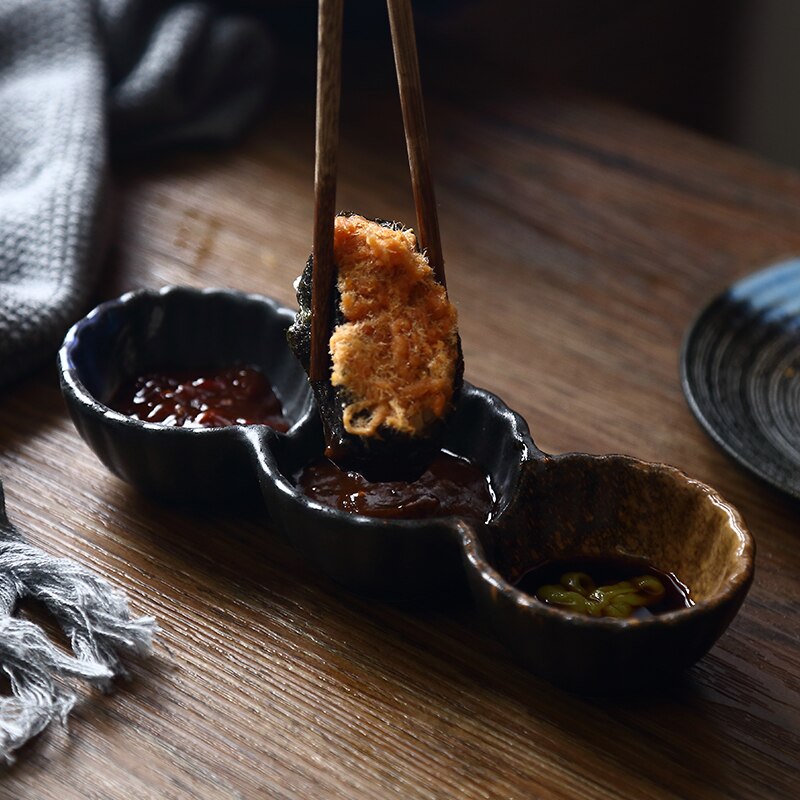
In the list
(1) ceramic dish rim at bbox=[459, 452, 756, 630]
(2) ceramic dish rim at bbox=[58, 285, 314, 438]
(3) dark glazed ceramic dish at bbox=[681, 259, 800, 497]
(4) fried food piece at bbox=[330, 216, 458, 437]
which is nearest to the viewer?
(1) ceramic dish rim at bbox=[459, 452, 756, 630]

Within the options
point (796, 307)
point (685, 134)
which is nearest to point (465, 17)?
point (685, 134)

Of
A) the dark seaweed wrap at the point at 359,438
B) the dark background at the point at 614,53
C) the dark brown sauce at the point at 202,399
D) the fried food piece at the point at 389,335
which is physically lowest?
the dark background at the point at 614,53

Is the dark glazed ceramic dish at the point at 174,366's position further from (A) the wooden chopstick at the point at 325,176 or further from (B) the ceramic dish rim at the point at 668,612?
(B) the ceramic dish rim at the point at 668,612

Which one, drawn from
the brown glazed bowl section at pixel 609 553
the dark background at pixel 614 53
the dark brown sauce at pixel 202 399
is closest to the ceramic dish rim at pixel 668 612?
the brown glazed bowl section at pixel 609 553

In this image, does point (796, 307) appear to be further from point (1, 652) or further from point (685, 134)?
point (1, 652)

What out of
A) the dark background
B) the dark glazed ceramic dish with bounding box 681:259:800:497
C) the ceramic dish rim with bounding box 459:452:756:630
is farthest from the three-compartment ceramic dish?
the dark background

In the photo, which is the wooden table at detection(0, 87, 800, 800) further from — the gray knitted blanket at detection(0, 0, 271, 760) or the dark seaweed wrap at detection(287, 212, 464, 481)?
the dark seaweed wrap at detection(287, 212, 464, 481)

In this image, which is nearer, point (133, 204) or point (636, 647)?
point (636, 647)
